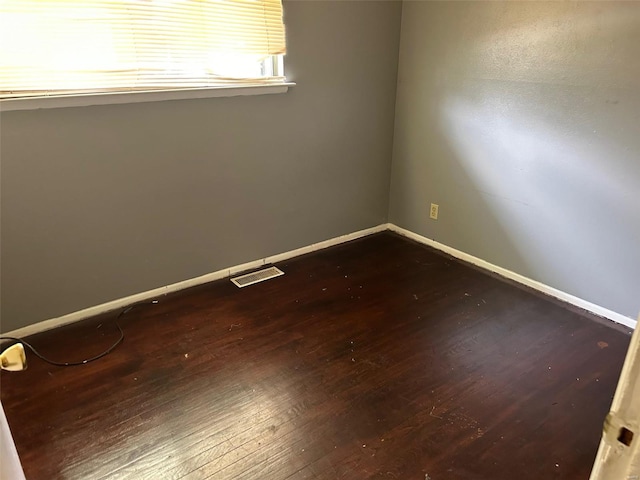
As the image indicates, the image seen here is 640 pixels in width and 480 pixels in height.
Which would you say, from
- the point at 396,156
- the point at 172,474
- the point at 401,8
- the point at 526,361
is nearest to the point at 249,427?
the point at 172,474

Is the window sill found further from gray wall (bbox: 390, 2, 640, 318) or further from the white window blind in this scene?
gray wall (bbox: 390, 2, 640, 318)

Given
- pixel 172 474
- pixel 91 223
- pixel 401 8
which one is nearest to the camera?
pixel 172 474

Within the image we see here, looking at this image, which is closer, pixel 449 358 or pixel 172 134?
pixel 449 358

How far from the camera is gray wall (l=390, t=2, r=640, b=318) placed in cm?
234

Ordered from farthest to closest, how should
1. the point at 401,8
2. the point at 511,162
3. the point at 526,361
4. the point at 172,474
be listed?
1. the point at 401,8
2. the point at 511,162
3. the point at 526,361
4. the point at 172,474

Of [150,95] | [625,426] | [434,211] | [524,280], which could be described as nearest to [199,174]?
[150,95]

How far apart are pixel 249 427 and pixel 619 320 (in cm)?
192

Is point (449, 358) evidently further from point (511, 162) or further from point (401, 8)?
point (401, 8)

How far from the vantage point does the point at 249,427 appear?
5.99 feet

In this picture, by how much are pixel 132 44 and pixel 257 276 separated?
1390mm

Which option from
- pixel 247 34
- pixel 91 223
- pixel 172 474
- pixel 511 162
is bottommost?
pixel 172 474

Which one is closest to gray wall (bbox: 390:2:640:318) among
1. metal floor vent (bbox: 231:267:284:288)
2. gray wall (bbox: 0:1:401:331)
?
gray wall (bbox: 0:1:401:331)

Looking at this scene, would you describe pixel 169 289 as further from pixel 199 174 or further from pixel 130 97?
pixel 130 97

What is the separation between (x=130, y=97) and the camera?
7.57 ft
